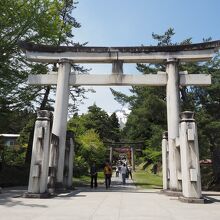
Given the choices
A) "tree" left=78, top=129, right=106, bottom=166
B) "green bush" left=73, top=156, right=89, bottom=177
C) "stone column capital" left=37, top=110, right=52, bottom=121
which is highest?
"tree" left=78, top=129, right=106, bottom=166

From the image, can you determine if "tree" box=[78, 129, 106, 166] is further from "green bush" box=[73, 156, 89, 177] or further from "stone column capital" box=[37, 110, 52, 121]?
"stone column capital" box=[37, 110, 52, 121]

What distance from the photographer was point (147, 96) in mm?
24812

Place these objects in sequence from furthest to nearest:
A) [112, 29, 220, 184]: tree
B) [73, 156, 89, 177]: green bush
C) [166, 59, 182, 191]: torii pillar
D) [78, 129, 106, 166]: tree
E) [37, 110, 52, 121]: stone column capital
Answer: [78, 129, 106, 166]: tree, [73, 156, 89, 177]: green bush, [112, 29, 220, 184]: tree, [166, 59, 182, 191]: torii pillar, [37, 110, 52, 121]: stone column capital

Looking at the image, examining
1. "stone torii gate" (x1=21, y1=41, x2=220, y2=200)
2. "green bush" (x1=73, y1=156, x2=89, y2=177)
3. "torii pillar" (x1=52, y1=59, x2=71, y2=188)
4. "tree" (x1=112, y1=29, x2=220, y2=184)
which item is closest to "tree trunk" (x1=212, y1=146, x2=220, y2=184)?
"tree" (x1=112, y1=29, x2=220, y2=184)

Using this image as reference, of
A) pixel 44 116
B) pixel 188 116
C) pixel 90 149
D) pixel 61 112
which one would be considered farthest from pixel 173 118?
pixel 90 149

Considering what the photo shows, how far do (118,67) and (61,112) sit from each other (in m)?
3.97

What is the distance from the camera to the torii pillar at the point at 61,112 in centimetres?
1491

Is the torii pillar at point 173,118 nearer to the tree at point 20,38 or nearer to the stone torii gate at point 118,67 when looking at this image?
the stone torii gate at point 118,67

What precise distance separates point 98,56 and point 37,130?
5.76 meters

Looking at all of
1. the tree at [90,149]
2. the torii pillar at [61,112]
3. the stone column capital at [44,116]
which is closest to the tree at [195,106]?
the torii pillar at [61,112]

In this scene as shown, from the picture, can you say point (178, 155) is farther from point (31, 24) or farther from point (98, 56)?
point (31, 24)

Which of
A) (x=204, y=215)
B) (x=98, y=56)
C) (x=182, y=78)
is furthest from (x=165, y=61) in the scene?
(x=204, y=215)

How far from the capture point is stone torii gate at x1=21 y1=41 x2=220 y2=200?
15453 mm

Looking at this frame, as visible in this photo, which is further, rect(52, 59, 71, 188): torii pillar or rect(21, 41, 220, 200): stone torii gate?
rect(21, 41, 220, 200): stone torii gate
